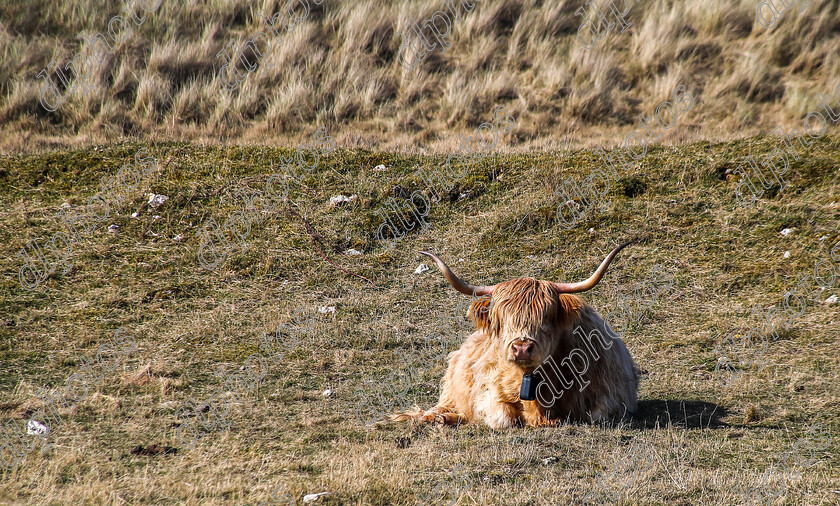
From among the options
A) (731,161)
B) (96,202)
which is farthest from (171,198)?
(731,161)

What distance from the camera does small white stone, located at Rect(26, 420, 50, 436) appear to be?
6566 millimetres

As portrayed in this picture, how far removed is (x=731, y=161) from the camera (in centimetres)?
1201

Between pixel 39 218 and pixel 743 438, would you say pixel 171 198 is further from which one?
pixel 743 438

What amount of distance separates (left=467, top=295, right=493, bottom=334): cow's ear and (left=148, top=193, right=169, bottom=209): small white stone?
7421mm

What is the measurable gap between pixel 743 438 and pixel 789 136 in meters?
8.22

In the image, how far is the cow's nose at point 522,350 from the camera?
574 centimetres

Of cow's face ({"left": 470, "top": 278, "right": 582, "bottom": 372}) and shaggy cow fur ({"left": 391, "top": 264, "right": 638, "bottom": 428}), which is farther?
shaggy cow fur ({"left": 391, "top": 264, "right": 638, "bottom": 428})

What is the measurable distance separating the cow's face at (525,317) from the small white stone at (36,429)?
3745 millimetres

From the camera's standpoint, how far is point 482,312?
20.9 feet
